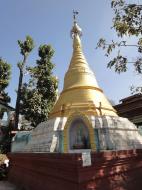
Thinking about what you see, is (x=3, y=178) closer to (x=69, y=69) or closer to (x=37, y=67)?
(x=69, y=69)

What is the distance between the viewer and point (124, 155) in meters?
8.87

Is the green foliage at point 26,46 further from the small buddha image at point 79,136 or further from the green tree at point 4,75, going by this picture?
the small buddha image at point 79,136

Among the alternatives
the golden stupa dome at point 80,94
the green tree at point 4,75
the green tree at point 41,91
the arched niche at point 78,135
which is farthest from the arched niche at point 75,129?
the green tree at point 4,75

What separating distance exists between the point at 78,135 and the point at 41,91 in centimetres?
1364

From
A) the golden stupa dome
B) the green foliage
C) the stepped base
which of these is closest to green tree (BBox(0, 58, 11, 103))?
the green foliage

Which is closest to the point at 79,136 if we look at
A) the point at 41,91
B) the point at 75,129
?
the point at 75,129

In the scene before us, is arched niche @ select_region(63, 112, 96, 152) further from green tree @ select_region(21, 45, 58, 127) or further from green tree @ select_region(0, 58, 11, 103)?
green tree @ select_region(0, 58, 11, 103)

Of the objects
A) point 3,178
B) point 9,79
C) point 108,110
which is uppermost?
point 9,79

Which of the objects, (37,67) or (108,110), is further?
(37,67)

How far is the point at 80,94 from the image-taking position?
42.3ft

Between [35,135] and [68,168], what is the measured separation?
5.46 meters

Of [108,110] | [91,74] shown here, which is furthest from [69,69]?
[108,110]

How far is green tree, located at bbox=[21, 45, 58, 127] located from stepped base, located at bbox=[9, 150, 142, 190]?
11693mm

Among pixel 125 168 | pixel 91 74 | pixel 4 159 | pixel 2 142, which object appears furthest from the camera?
pixel 2 142
